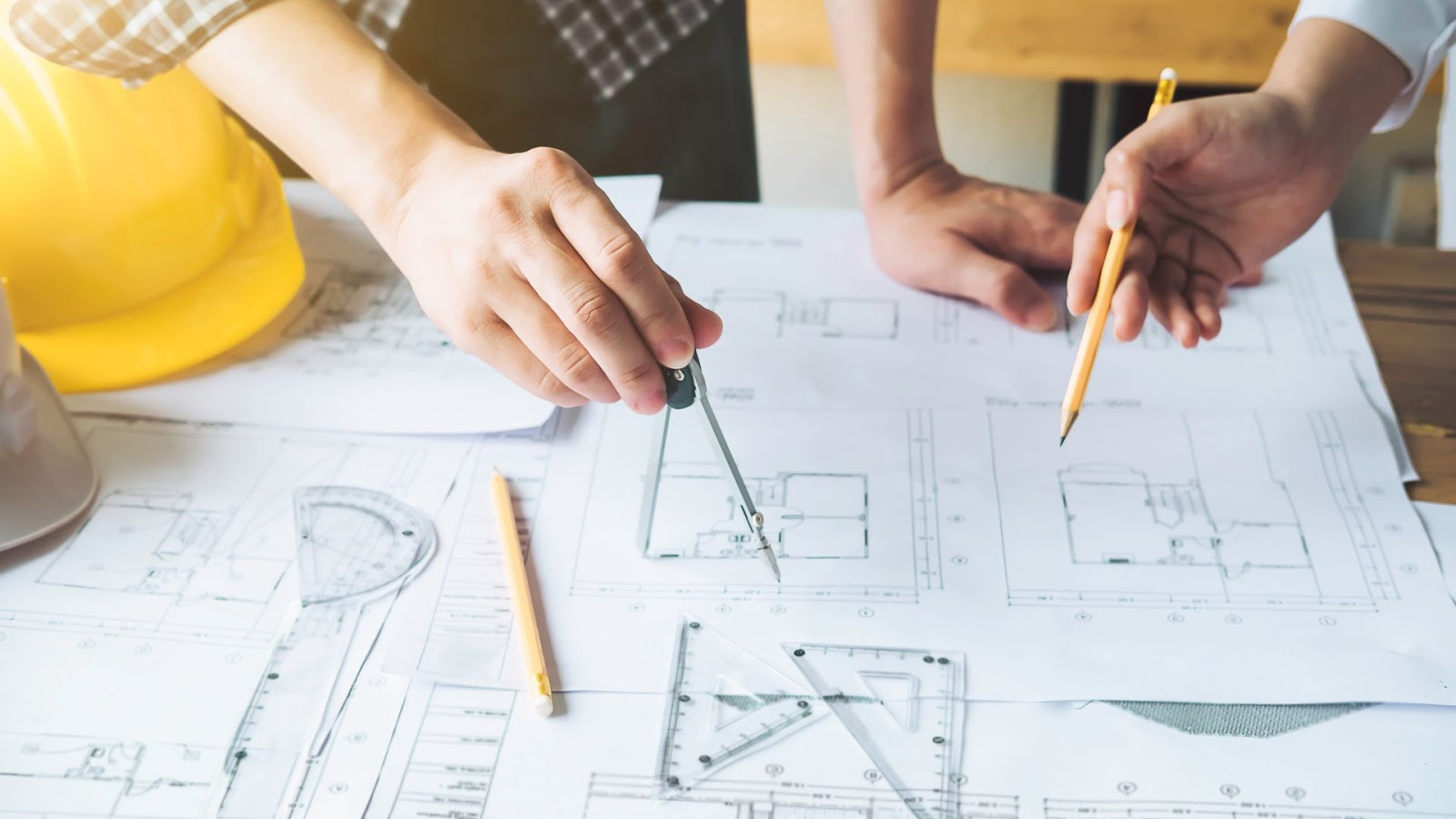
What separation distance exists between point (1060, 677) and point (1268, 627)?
0.12 meters

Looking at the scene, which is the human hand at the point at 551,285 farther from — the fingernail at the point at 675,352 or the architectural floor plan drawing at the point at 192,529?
the architectural floor plan drawing at the point at 192,529

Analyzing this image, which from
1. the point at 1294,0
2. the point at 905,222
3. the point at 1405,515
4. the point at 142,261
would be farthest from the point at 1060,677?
the point at 1294,0

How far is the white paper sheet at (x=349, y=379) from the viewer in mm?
766

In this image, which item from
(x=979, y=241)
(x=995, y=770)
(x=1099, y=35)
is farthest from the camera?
(x=1099, y=35)

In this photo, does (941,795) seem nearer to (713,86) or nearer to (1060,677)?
(1060,677)

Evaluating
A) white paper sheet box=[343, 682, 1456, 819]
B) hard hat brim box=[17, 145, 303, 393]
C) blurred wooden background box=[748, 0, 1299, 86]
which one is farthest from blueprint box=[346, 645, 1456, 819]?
blurred wooden background box=[748, 0, 1299, 86]

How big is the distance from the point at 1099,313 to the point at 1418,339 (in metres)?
0.29

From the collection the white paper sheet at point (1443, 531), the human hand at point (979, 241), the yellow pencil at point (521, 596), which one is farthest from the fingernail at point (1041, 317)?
the yellow pencil at point (521, 596)

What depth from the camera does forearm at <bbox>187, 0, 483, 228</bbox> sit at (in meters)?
0.69

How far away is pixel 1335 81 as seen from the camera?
768mm

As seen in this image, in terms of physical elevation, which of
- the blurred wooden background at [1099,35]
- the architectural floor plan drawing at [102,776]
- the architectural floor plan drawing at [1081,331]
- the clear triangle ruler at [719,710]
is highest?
the architectural floor plan drawing at [102,776]

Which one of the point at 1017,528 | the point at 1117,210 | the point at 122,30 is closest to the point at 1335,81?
the point at 1117,210

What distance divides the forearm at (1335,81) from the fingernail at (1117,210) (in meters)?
0.18

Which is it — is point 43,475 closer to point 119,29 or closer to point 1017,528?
point 119,29
